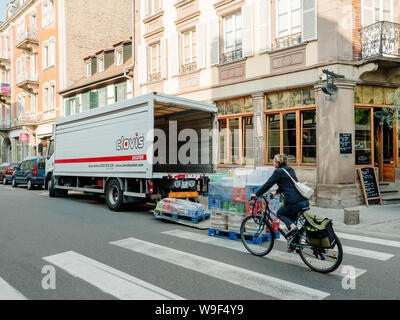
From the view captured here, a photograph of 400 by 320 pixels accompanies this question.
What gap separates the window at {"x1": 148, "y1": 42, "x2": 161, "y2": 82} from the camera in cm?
1878

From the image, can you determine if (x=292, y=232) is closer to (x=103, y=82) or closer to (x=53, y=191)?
(x=53, y=191)

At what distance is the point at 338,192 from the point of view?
1111cm

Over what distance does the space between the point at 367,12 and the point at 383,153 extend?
15.5ft

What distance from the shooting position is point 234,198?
273 inches

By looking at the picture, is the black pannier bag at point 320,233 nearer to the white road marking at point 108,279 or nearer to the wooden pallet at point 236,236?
the wooden pallet at point 236,236

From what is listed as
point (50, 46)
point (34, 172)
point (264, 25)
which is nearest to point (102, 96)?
point (34, 172)

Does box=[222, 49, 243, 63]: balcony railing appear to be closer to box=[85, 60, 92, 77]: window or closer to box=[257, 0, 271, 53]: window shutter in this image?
box=[257, 0, 271, 53]: window shutter

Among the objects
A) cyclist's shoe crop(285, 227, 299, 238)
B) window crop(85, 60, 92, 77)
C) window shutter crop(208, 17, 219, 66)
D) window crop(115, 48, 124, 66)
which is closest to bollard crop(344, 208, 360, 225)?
cyclist's shoe crop(285, 227, 299, 238)

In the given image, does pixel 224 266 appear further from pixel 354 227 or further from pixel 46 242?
pixel 354 227

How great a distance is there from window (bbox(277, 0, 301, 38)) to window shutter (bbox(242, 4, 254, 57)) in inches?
43.9

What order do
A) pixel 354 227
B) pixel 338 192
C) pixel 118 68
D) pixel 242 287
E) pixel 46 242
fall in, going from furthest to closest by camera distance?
1. pixel 118 68
2. pixel 338 192
3. pixel 354 227
4. pixel 46 242
5. pixel 242 287

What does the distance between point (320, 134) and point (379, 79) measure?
9.29 ft

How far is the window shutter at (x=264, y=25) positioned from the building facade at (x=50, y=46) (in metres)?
20.1
